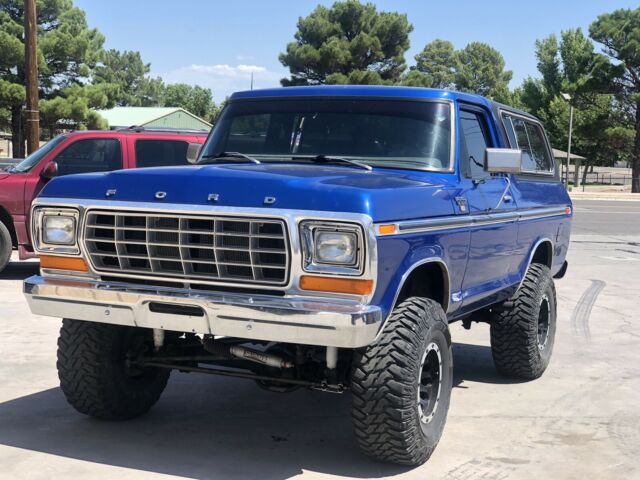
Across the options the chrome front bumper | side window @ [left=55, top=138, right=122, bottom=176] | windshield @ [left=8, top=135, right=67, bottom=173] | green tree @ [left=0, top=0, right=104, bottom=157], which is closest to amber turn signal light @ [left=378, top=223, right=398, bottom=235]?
the chrome front bumper

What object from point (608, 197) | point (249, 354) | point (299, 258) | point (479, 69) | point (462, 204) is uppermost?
point (479, 69)

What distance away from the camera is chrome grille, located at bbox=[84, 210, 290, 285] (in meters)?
4.32

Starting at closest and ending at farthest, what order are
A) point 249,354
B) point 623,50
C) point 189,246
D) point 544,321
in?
point 189,246
point 249,354
point 544,321
point 623,50

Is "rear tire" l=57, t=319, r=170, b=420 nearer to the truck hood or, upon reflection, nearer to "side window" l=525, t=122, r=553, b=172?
the truck hood

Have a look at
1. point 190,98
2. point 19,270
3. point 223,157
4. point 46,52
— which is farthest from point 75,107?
point 190,98

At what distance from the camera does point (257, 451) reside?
497cm

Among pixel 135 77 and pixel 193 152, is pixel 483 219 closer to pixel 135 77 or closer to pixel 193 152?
pixel 193 152

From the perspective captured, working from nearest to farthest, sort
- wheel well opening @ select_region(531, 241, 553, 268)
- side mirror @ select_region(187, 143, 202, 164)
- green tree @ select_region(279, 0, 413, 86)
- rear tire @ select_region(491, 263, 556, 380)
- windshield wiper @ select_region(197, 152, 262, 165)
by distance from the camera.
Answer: windshield wiper @ select_region(197, 152, 262, 165)
side mirror @ select_region(187, 143, 202, 164)
rear tire @ select_region(491, 263, 556, 380)
wheel well opening @ select_region(531, 241, 553, 268)
green tree @ select_region(279, 0, 413, 86)

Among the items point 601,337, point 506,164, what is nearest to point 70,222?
point 506,164

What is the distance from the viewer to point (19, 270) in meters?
12.3

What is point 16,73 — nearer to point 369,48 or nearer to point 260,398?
point 369,48

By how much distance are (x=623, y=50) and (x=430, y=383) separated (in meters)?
42.5

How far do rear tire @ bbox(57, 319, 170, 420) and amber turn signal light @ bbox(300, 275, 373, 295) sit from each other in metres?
1.53

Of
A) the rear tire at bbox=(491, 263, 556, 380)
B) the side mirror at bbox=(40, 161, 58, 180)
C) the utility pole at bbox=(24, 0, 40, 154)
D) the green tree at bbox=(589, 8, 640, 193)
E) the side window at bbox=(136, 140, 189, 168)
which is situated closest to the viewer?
the rear tire at bbox=(491, 263, 556, 380)
